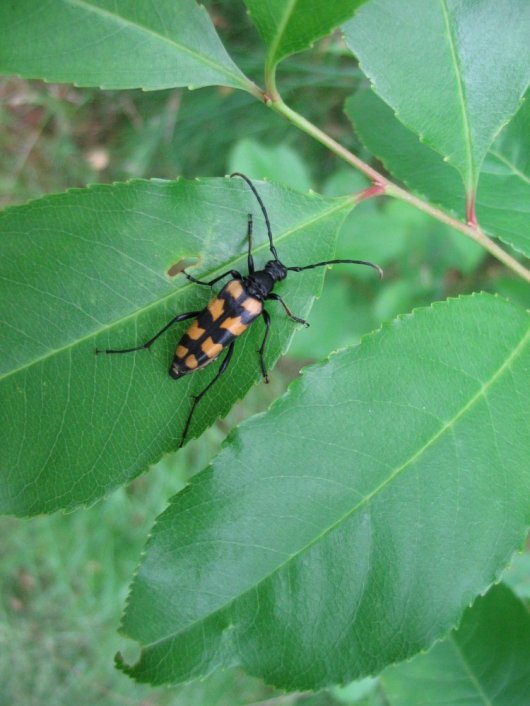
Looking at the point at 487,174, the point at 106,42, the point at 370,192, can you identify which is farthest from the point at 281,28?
the point at 487,174

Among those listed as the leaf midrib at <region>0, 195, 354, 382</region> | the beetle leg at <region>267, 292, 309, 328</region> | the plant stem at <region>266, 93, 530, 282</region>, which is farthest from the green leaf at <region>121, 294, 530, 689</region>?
the plant stem at <region>266, 93, 530, 282</region>

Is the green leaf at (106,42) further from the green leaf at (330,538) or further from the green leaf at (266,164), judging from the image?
the green leaf at (266,164)

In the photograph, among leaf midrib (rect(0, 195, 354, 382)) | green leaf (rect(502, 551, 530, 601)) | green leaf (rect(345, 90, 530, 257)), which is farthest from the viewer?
green leaf (rect(502, 551, 530, 601))

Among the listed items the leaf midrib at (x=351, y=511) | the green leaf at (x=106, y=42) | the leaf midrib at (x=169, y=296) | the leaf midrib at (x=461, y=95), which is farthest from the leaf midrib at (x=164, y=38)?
the leaf midrib at (x=351, y=511)

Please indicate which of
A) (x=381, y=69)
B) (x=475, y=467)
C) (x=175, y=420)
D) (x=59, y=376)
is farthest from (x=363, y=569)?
(x=381, y=69)

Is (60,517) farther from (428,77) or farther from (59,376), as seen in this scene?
(428,77)

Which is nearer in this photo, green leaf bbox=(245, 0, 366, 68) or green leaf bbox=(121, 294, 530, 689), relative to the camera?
green leaf bbox=(245, 0, 366, 68)

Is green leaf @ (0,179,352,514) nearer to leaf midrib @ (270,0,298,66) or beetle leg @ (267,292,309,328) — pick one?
beetle leg @ (267,292,309,328)
